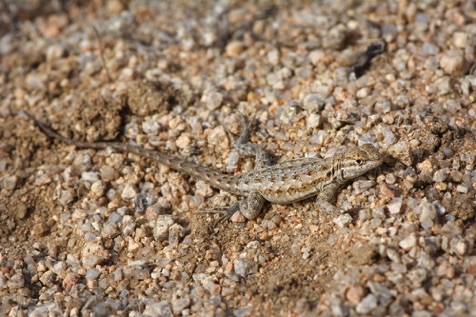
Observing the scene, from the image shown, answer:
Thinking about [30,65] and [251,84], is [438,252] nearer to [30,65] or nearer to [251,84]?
[251,84]

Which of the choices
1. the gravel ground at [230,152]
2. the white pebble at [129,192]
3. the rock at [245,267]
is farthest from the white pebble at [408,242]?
the white pebble at [129,192]

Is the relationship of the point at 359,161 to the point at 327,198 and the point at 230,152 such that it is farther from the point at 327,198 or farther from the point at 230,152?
the point at 230,152

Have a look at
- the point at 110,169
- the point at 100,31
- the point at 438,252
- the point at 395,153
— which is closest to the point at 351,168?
the point at 395,153

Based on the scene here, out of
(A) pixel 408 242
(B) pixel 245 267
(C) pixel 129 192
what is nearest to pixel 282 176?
(B) pixel 245 267

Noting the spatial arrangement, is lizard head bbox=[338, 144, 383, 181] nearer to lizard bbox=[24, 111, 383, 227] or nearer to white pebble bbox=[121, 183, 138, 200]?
lizard bbox=[24, 111, 383, 227]

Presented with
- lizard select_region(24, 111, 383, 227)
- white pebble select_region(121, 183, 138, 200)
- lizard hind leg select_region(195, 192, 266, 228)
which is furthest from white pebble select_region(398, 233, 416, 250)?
white pebble select_region(121, 183, 138, 200)
